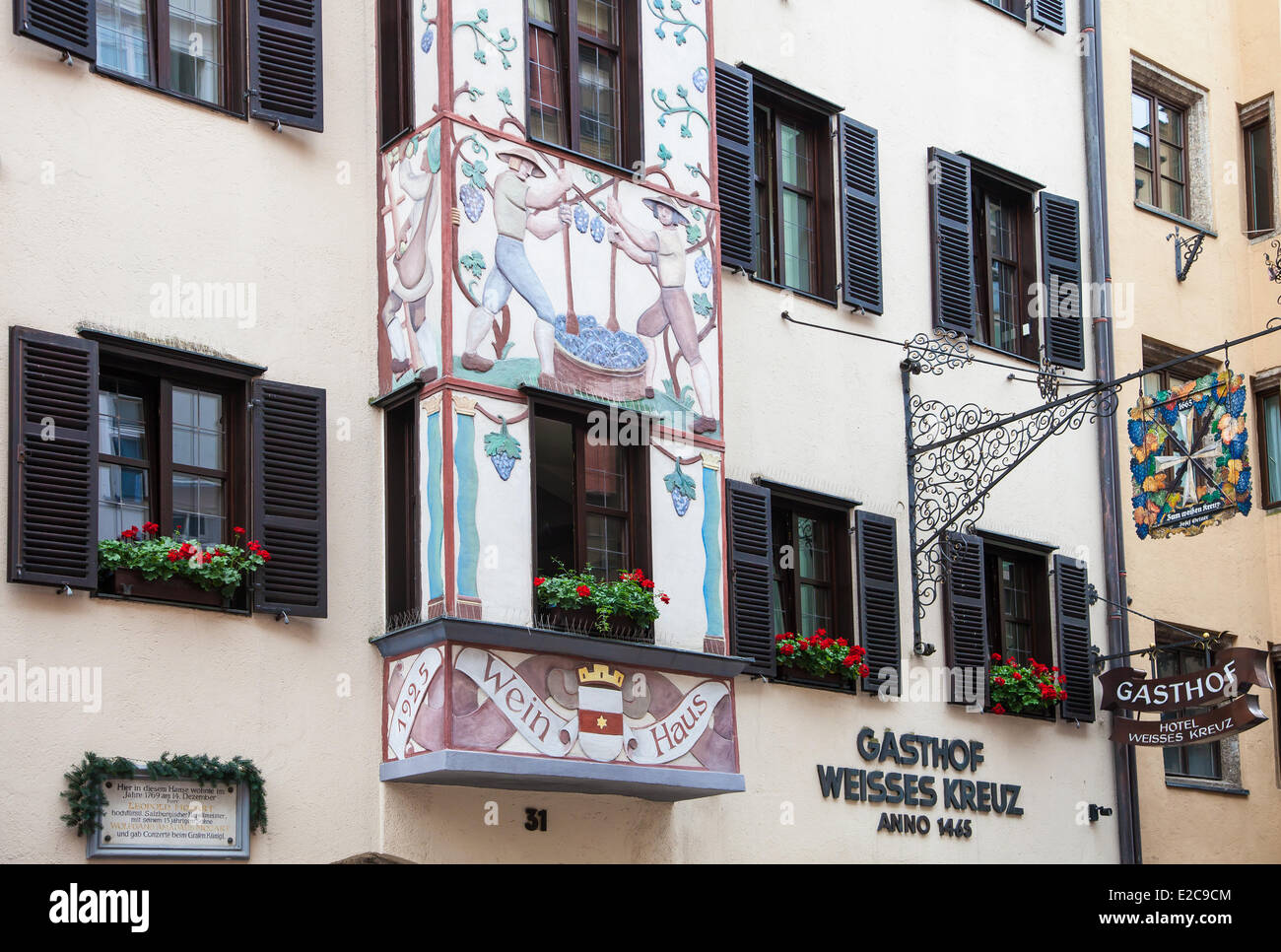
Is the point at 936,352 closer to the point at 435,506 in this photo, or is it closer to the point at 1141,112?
the point at 435,506

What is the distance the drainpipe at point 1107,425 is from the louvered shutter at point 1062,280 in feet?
0.96

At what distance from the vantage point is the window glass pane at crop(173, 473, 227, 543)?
1170 centimetres

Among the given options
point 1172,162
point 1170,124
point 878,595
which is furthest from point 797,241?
point 1170,124

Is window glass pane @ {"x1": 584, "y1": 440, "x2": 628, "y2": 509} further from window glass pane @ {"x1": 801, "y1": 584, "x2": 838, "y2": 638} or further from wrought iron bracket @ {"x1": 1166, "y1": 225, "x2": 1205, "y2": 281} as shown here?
wrought iron bracket @ {"x1": 1166, "y1": 225, "x2": 1205, "y2": 281}

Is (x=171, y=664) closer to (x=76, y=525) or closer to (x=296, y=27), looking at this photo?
(x=76, y=525)

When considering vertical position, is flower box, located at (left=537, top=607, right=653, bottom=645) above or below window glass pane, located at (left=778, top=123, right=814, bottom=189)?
below

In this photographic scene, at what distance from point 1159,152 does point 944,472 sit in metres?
5.71

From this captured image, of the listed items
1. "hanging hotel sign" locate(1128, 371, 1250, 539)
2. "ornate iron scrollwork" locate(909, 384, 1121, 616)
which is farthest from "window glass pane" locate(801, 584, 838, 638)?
"hanging hotel sign" locate(1128, 371, 1250, 539)

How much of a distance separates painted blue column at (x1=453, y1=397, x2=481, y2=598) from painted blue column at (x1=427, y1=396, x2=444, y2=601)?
99 mm

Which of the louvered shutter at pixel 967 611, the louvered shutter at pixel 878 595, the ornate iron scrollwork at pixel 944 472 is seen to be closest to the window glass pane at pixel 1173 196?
the ornate iron scrollwork at pixel 944 472

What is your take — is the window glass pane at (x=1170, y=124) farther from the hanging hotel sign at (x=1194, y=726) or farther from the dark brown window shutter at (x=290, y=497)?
the dark brown window shutter at (x=290, y=497)

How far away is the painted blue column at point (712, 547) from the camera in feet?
43.2

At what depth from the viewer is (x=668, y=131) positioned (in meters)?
13.8

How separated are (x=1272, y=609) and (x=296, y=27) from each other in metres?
11.2
